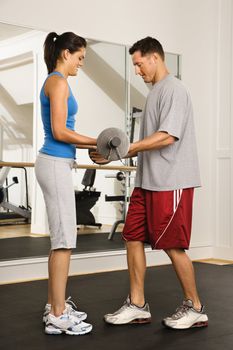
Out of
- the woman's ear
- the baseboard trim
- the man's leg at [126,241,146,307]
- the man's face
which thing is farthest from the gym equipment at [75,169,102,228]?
the woman's ear

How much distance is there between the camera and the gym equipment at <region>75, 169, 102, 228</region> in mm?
4596

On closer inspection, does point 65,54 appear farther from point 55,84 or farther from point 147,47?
point 147,47

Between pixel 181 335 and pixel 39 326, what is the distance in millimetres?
726

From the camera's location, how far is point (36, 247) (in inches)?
174

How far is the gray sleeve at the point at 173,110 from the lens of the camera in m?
2.73

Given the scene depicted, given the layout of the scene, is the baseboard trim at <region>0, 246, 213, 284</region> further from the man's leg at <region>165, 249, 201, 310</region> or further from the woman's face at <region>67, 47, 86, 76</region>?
the woman's face at <region>67, 47, 86, 76</region>

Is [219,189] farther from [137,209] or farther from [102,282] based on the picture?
[137,209]

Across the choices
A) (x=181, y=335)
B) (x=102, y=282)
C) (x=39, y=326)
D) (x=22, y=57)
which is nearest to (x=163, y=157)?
(x=181, y=335)

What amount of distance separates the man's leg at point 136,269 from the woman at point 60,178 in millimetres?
314

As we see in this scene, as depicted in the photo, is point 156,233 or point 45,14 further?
point 45,14

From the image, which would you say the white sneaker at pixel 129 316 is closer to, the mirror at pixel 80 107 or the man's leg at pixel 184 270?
the man's leg at pixel 184 270

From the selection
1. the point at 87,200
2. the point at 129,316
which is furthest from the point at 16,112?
the point at 129,316

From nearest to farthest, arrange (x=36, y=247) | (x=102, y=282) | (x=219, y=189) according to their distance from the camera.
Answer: (x=102, y=282) → (x=36, y=247) → (x=219, y=189)

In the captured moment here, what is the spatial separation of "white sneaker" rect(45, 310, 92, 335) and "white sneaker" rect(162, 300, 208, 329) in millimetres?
440
